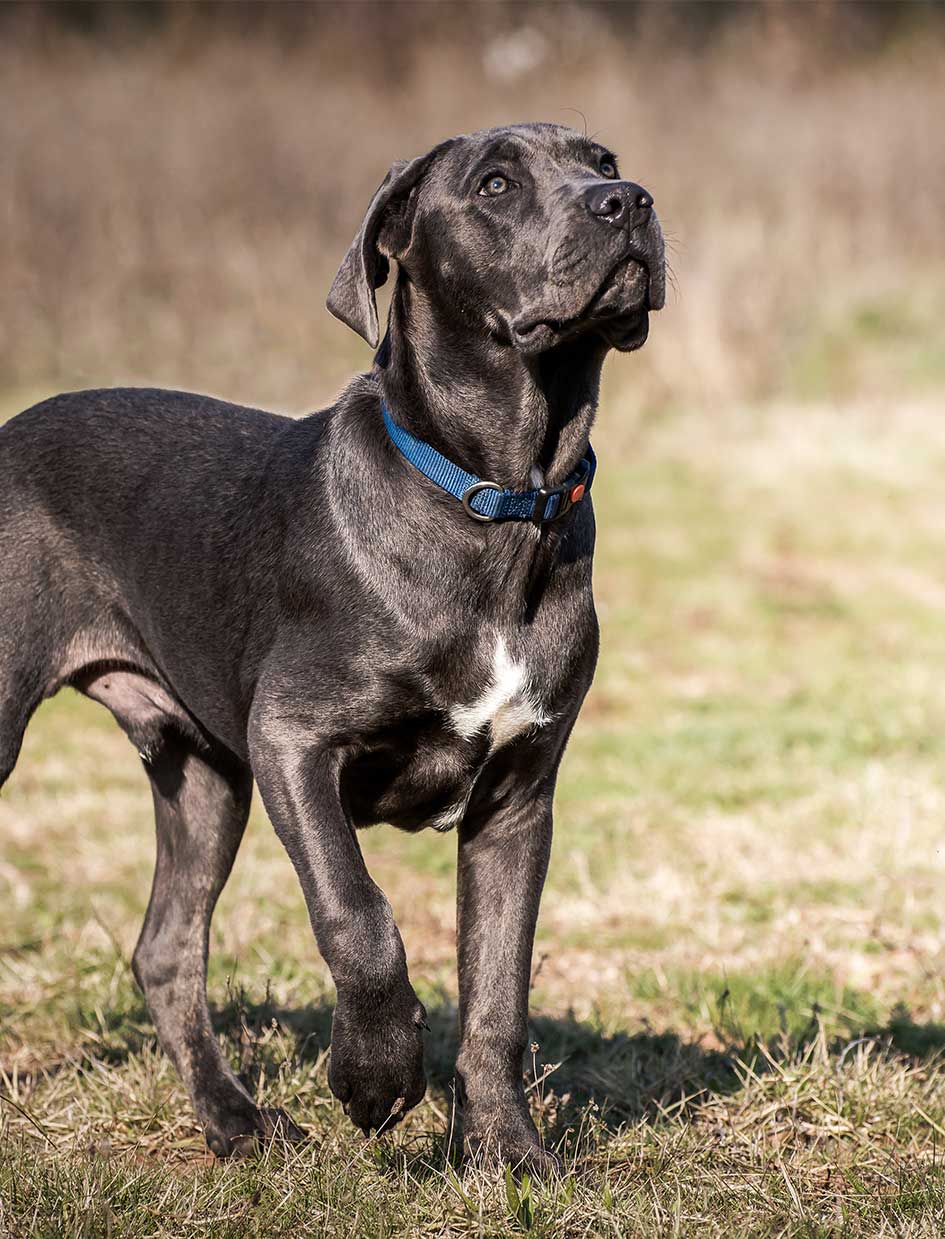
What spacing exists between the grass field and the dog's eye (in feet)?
6.32

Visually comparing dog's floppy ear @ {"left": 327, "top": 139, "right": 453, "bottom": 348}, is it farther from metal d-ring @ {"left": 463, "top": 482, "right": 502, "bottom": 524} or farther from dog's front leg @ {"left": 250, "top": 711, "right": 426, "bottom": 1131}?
dog's front leg @ {"left": 250, "top": 711, "right": 426, "bottom": 1131}

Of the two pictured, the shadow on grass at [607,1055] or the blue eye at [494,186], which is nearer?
the blue eye at [494,186]

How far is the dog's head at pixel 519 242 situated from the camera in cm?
314

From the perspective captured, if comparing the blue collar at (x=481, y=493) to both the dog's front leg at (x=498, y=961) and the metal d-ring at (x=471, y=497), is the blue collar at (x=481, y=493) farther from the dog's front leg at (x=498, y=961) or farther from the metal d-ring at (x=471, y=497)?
the dog's front leg at (x=498, y=961)

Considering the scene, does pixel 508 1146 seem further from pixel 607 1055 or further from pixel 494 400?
pixel 494 400

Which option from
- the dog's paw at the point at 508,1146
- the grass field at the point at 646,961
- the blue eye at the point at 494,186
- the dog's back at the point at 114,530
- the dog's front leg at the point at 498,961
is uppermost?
the blue eye at the point at 494,186

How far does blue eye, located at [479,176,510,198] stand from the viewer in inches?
134

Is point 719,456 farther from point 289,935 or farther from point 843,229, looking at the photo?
point 289,935

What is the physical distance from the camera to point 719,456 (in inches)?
473

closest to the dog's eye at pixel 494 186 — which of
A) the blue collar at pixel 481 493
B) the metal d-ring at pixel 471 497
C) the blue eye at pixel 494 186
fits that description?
the blue eye at pixel 494 186

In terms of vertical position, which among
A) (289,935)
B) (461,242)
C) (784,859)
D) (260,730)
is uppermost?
(461,242)

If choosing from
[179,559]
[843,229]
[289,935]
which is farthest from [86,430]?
[843,229]

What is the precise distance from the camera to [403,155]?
1728 centimetres

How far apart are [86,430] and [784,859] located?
3.18 meters
